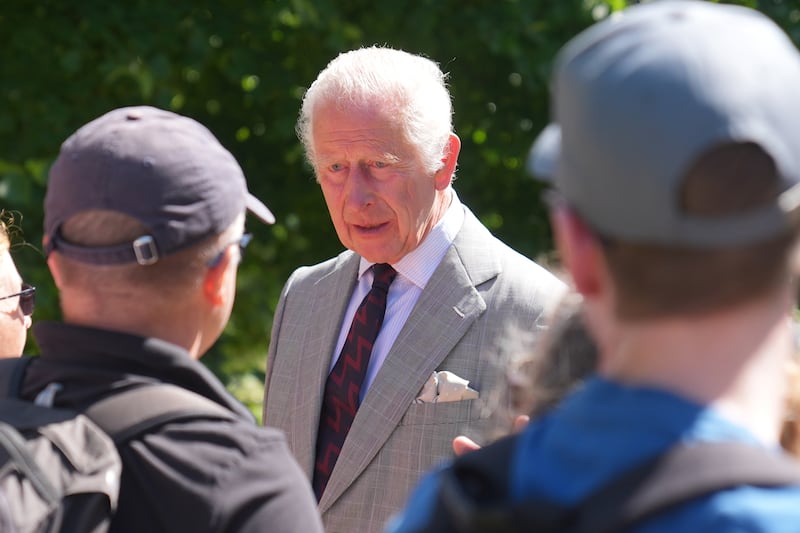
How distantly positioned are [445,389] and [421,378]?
7 centimetres

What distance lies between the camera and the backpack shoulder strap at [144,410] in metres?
1.66

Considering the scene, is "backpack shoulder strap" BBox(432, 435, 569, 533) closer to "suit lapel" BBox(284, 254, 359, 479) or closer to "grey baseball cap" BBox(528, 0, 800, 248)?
"grey baseball cap" BBox(528, 0, 800, 248)

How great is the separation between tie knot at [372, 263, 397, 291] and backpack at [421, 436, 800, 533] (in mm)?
2065

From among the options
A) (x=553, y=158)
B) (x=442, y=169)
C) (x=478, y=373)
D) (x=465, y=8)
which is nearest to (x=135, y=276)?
(x=553, y=158)

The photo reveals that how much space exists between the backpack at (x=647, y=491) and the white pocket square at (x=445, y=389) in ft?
5.81

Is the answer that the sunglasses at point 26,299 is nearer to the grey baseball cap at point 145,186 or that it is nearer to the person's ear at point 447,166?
the grey baseball cap at point 145,186

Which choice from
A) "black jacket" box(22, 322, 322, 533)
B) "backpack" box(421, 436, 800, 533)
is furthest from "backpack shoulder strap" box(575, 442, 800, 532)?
"black jacket" box(22, 322, 322, 533)

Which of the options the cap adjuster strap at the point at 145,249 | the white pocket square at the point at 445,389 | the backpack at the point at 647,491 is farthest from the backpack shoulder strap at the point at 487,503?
the white pocket square at the point at 445,389

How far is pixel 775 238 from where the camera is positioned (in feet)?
3.64

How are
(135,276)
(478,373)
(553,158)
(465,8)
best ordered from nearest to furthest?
(553,158), (135,276), (478,373), (465,8)

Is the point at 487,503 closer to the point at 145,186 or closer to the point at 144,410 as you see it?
the point at 144,410

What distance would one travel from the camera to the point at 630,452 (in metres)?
1.10

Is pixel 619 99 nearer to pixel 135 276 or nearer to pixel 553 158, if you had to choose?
pixel 553 158

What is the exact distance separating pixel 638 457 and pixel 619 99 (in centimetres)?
34
